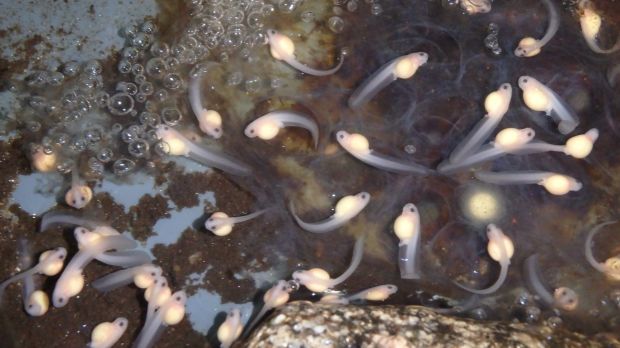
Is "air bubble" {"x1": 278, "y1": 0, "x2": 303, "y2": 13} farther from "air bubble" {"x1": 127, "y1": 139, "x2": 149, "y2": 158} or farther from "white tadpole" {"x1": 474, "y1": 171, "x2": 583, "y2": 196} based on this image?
"white tadpole" {"x1": 474, "y1": 171, "x2": 583, "y2": 196}

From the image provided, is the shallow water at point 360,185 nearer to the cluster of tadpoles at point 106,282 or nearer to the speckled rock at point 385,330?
the cluster of tadpoles at point 106,282

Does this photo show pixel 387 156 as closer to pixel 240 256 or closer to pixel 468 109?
pixel 468 109

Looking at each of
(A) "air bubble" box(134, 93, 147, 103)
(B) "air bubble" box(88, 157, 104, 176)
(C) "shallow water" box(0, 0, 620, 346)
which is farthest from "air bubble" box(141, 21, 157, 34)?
(B) "air bubble" box(88, 157, 104, 176)

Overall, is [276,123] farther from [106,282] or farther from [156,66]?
[106,282]

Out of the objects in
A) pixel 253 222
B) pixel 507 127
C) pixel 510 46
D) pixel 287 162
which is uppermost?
pixel 510 46

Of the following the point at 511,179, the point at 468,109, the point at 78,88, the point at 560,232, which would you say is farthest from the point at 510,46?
the point at 78,88

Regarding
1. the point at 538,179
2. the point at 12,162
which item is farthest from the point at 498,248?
the point at 12,162

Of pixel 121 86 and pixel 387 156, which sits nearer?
pixel 387 156
